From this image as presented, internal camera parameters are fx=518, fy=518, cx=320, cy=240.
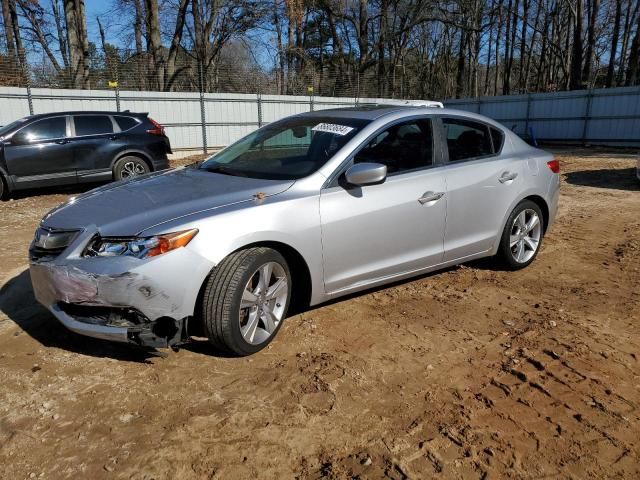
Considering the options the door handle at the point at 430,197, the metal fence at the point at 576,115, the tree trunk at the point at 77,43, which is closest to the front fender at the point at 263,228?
the door handle at the point at 430,197

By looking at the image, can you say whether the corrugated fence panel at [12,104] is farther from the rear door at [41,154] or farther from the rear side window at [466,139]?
the rear side window at [466,139]

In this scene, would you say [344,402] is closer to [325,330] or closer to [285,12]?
[325,330]

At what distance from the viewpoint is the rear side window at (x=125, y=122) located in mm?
10301

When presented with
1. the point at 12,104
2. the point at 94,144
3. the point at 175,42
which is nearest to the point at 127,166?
the point at 94,144

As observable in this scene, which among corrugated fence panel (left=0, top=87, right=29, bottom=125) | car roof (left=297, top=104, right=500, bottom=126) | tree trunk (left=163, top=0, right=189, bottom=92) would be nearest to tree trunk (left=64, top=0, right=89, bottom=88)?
corrugated fence panel (left=0, top=87, right=29, bottom=125)

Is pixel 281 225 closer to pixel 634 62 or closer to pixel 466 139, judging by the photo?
pixel 466 139

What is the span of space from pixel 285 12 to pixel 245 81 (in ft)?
29.7

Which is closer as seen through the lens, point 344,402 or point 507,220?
point 344,402

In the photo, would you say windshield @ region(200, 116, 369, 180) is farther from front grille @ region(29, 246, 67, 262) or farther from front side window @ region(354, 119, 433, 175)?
front grille @ region(29, 246, 67, 262)

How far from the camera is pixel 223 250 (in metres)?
3.06

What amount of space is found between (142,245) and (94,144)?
7949 millimetres

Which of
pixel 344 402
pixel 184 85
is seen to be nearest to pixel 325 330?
pixel 344 402

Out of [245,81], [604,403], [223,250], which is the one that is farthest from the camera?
[245,81]

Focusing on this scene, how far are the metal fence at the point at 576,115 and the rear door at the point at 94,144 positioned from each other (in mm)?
17497
